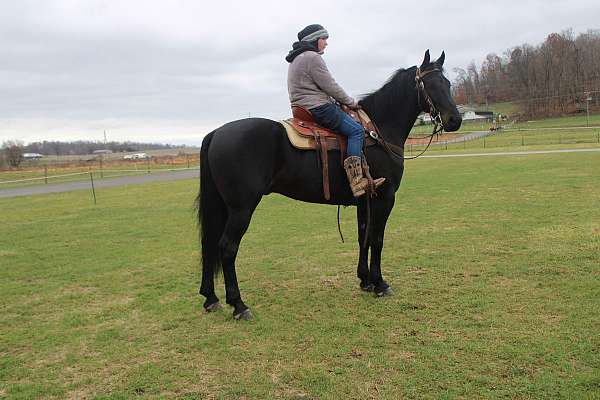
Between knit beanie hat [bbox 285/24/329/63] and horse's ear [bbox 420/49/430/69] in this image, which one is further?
horse's ear [bbox 420/49/430/69]

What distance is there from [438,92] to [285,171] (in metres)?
2.14

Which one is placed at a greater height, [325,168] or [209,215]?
[325,168]

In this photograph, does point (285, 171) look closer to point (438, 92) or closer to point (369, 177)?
point (369, 177)

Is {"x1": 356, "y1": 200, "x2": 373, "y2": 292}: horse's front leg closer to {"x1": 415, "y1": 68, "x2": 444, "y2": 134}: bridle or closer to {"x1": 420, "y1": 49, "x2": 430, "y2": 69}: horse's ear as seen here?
{"x1": 415, "y1": 68, "x2": 444, "y2": 134}: bridle

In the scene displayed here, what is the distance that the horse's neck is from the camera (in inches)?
227

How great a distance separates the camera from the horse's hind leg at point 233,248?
16.7 feet

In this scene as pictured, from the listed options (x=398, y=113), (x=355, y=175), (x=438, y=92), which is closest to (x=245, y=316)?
(x=355, y=175)

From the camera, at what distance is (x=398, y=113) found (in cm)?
584

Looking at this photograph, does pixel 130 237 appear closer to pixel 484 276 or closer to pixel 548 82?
pixel 484 276

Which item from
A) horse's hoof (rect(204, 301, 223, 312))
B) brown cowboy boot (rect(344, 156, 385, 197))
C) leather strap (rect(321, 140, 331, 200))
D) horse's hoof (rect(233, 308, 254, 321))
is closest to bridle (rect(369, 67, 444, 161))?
brown cowboy boot (rect(344, 156, 385, 197))

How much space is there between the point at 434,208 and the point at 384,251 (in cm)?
463

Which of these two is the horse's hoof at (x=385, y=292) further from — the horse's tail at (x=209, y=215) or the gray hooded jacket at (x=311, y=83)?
the gray hooded jacket at (x=311, y=83)

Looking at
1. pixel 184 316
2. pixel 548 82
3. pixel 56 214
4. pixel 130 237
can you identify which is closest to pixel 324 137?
pixel 184 316

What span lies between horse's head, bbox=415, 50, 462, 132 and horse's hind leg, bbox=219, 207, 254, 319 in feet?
8.54
